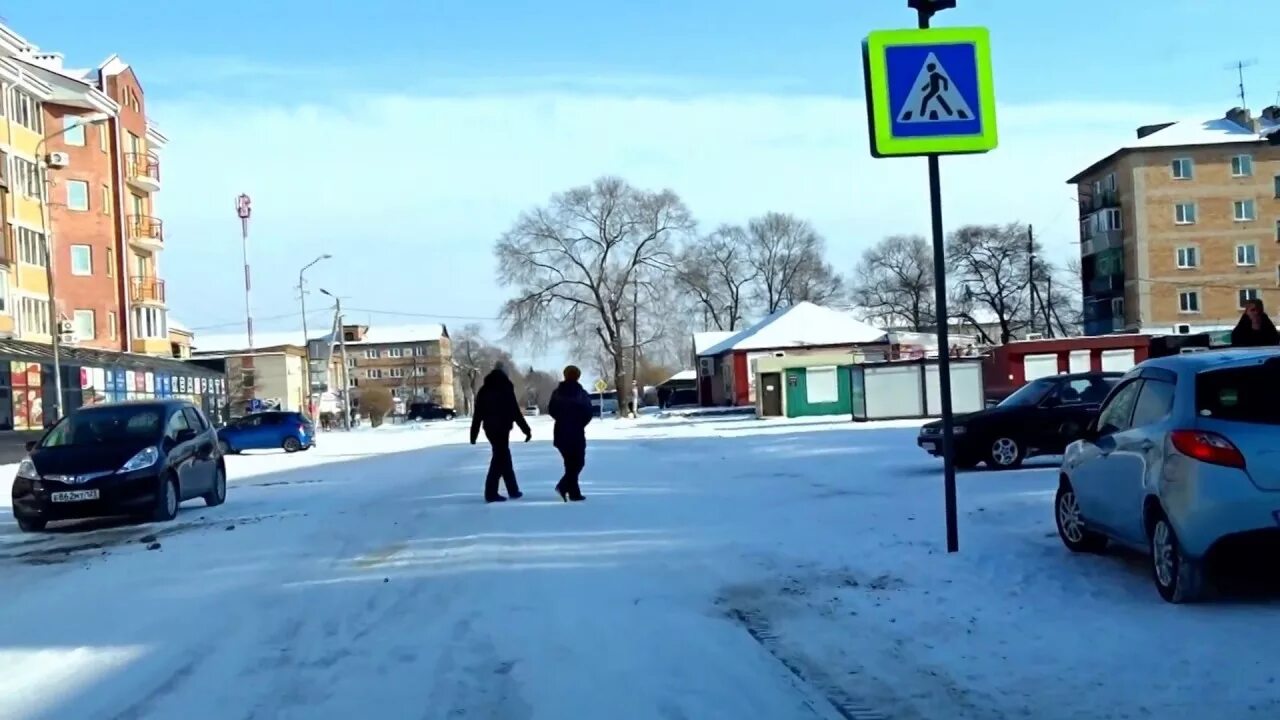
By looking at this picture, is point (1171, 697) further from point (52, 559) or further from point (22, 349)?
point (22, 349)

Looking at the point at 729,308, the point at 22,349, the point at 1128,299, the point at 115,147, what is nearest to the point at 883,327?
the point at 729,308

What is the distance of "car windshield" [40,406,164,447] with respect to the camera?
1659 centimetres

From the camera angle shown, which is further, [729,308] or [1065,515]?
[729,308]

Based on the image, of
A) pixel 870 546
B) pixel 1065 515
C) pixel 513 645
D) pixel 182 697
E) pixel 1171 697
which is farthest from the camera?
pixel 870 546

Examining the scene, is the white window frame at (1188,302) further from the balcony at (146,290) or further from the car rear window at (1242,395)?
the car rear window at (1242,395)

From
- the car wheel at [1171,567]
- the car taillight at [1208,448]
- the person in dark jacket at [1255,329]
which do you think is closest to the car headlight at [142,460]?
the car wheel at [1171,567]

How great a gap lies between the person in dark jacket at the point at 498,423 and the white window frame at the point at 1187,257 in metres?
64.8

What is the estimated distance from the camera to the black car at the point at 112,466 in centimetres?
1554

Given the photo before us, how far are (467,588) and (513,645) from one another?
2132mm

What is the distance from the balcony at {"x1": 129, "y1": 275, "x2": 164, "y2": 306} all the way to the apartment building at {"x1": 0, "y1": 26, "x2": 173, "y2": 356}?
0.05 m

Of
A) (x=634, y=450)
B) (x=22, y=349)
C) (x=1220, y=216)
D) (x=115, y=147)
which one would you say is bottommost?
(x=634, y=450)

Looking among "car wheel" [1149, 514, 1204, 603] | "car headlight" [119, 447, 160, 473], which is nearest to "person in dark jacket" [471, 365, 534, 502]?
"car headlight" [119, 447, 160, 473]

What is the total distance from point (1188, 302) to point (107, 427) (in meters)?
67.6

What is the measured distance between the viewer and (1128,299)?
75.2 m
